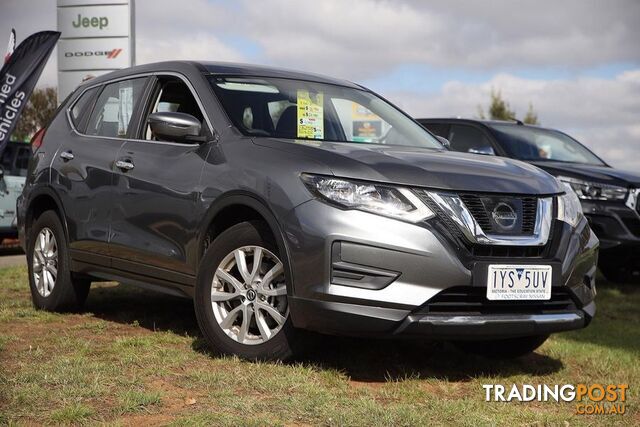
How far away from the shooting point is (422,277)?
449 cm

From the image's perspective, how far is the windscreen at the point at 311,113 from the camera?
553 centimetres

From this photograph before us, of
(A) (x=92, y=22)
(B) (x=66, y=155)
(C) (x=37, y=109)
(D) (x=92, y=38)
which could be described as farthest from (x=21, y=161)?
(C) (x=37, y=109)

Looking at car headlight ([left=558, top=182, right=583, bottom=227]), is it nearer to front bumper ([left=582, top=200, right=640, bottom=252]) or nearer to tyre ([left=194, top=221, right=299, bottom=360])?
tyre ([left=194, top=221, right=299, bottom=360])

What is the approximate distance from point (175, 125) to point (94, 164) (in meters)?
1.24

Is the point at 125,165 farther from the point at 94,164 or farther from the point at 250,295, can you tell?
the point at 250,295

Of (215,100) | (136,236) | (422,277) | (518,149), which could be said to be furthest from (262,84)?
(518,149)

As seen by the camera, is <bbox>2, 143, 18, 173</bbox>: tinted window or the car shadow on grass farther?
<bbox>2, 143, 18, 173</bbox>: tinted window

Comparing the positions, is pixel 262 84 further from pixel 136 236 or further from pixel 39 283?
pixel 39 283

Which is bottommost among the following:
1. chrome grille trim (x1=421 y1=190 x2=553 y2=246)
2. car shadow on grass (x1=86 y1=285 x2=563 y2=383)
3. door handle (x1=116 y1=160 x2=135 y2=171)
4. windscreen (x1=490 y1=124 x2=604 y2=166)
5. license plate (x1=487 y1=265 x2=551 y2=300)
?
car shadow on grass (x1=86 y1=285 x2=563 y2=383)

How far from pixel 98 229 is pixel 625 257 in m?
5.85

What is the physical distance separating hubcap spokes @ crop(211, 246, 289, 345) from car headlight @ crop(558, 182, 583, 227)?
1.55 meters

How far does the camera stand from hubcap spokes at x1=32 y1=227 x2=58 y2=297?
6.88 m

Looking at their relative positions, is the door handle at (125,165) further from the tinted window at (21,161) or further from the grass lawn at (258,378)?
the tinted window at (21,161)

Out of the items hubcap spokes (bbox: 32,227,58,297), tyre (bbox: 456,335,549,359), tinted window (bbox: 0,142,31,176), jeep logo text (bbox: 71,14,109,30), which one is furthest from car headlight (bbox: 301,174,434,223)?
jeep logo text (bbox: 71,14,109,30)
